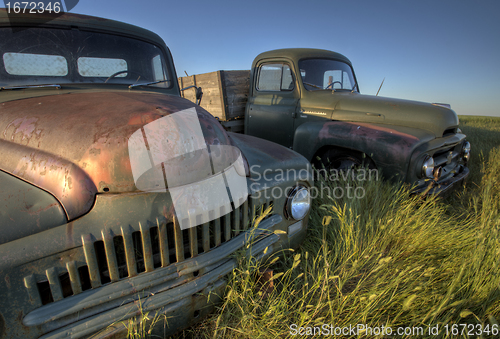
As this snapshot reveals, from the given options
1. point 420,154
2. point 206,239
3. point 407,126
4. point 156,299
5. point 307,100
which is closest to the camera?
point 156,299

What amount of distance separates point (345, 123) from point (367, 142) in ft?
1.53

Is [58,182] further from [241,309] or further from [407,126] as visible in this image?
[407,126]

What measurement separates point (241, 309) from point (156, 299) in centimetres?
43

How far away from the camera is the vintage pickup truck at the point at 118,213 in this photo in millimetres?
902

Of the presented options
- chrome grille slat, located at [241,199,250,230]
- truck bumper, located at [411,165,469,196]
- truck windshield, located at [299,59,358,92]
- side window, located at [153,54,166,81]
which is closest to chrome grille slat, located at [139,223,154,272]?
chrome grille slat, located at [241,199,250,230]

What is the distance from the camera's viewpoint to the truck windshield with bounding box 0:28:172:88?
1.76 metres

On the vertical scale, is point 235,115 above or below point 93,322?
above

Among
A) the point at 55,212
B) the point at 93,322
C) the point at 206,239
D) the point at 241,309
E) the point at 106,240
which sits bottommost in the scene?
the point at 241,309

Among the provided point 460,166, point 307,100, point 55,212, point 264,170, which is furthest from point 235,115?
point 55,212

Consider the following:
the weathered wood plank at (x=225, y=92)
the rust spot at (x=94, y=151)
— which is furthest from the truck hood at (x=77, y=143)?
the weathered wood plank at (x=225, y=92)

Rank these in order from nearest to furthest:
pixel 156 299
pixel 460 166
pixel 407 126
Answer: pixel 156 299, pixel 407 126, pixel 460 166

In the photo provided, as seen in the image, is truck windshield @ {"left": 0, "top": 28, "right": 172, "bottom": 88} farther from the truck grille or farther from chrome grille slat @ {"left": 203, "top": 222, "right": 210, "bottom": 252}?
chrome grille slat @ {"left": 203, "top": 222, "right": 210, "bottom": 252}

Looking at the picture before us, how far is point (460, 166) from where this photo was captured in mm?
3252

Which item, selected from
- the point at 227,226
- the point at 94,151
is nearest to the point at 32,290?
the point at 94,151
